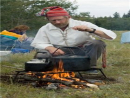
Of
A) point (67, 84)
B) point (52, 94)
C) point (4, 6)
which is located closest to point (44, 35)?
point (67, 84)

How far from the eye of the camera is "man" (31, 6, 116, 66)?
4277mm

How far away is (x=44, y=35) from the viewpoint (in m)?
4.57

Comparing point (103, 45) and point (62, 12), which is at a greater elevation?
point (62, 12)

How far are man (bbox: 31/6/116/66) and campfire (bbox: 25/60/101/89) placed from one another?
28 centimetres

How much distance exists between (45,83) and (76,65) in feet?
1.45

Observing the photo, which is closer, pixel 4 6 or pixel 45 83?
pixel 45 83

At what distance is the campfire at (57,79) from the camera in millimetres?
3740

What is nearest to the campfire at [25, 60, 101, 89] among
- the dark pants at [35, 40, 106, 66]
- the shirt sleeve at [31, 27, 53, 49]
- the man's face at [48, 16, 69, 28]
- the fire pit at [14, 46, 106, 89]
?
Result: the fire pit at [14, 46, 106, 89]

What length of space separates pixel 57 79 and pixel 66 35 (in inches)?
33.5

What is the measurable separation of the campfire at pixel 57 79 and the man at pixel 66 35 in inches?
11.1

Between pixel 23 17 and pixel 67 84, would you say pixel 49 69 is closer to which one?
pixel 67 84

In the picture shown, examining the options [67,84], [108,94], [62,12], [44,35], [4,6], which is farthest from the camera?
[4,6]

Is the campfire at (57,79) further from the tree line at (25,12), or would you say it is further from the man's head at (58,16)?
the tree line at (25,12)

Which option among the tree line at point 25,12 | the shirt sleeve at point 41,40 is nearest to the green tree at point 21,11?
the tree line at point 25,12
